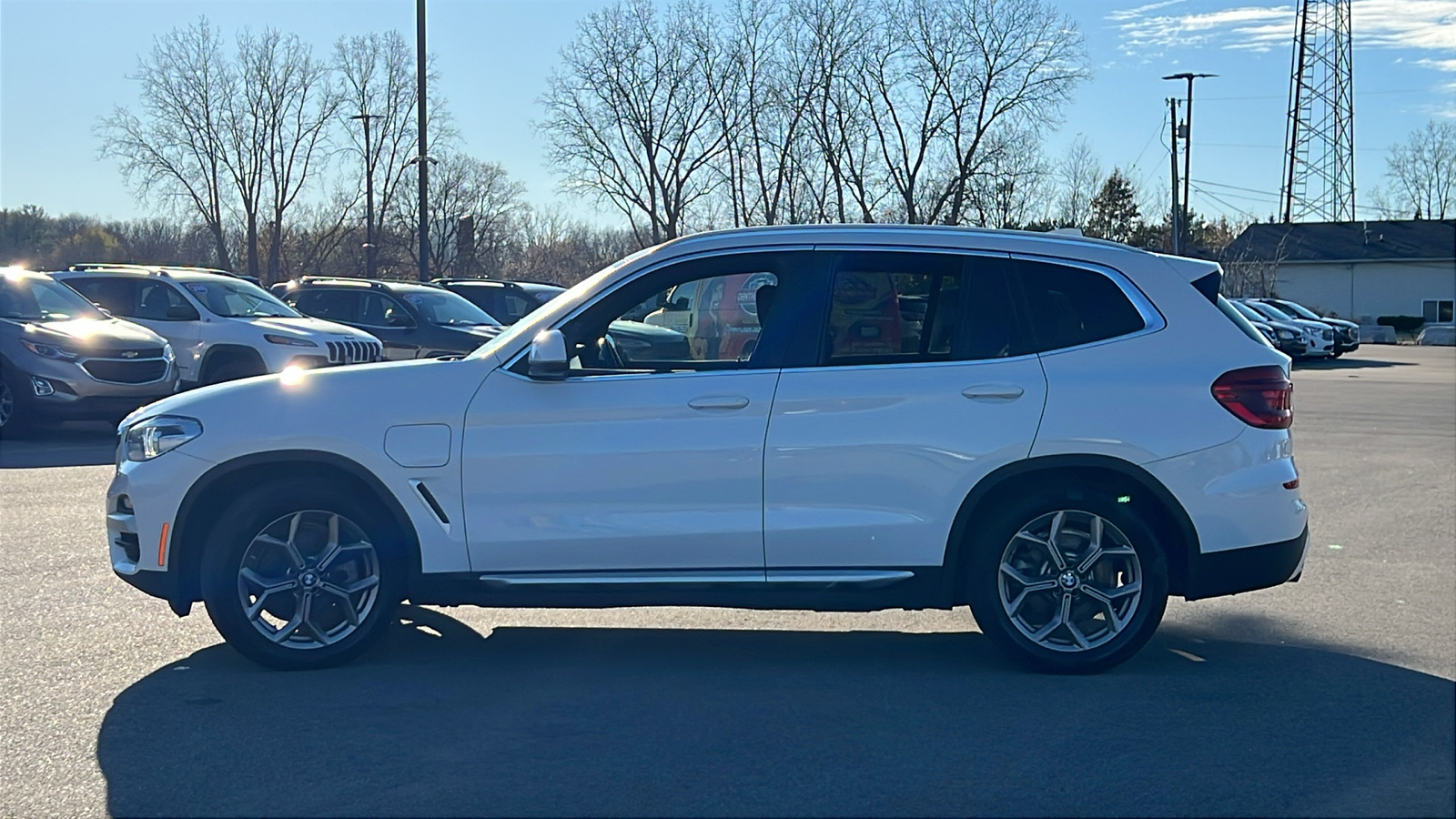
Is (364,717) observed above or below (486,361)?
below

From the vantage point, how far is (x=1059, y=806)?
424 centimetres

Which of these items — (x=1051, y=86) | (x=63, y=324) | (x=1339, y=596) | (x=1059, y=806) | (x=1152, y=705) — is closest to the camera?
(x=1059, y=806)

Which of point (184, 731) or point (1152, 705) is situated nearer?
point (184, 731)

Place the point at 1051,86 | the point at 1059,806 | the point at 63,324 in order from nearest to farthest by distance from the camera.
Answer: the point at 1059,806
the point at 63,324
the point at 1051,86

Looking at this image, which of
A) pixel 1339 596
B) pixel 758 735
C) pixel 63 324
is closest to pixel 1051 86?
pixel 63 324

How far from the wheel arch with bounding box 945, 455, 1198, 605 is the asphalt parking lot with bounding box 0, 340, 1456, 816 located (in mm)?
449

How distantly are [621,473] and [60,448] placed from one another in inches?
397

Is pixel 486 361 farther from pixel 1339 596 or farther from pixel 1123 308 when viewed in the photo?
pixel 1339 596

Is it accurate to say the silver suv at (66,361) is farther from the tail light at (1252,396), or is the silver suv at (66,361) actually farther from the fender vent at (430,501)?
the tail light at (1252,396)

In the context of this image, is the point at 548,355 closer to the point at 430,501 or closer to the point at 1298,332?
the point at 430,501

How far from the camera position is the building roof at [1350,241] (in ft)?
238

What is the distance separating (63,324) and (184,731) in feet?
35.5

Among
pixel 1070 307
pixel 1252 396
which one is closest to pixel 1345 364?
pixel 1252 396

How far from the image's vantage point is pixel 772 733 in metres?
4.93
